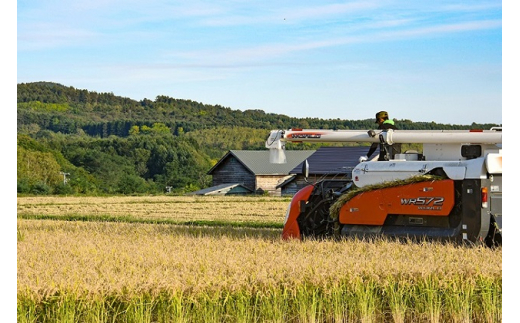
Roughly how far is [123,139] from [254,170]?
27.0 m

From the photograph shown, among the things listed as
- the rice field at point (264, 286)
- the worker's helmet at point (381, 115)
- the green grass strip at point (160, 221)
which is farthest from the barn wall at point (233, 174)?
the rice field at point (264, 286)

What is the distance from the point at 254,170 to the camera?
6172 centimetres

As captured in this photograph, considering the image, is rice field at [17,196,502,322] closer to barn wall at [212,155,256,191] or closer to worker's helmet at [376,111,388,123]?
worker's helmet at [376,111,388,123]

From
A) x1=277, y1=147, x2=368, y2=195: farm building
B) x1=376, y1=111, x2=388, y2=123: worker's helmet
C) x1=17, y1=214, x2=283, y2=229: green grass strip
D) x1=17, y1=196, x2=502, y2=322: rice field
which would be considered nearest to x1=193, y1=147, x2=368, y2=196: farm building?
x1=277, y1=147, x2=368, y2=195: farm building

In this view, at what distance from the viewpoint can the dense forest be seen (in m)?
58.6

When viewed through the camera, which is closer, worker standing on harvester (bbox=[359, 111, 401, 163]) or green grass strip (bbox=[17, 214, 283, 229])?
worker standing on harvester (bbox=[359, 111, 401, 163])

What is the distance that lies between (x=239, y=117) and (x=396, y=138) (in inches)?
4106

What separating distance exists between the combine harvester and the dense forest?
114 cm

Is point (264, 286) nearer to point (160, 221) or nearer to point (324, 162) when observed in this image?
point (160, 221)

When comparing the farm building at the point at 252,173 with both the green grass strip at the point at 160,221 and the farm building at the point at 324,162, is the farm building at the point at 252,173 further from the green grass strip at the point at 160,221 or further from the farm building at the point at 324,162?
the green grass strip at the point at 160,221

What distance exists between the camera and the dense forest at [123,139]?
5862 cm

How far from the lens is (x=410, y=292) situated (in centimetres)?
870

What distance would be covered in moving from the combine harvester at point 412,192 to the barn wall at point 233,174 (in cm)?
4805

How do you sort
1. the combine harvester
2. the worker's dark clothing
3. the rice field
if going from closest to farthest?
the rice field, the combine harvester, the worker's dark clothing
